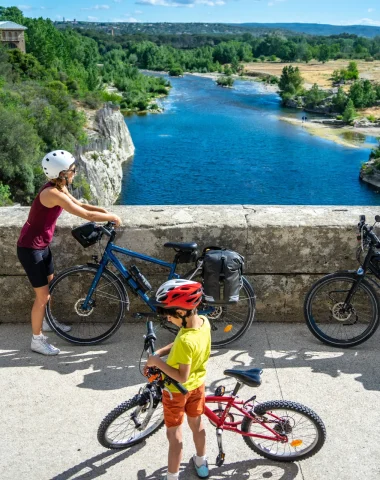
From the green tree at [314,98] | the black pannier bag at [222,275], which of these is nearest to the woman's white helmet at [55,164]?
the black pannier bag at [222,275]

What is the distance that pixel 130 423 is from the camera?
367 centimetres

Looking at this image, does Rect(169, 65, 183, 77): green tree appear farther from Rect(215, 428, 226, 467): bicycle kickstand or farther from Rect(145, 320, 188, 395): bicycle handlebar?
Rect(215, 428, 226, 467): bicycle kickstand

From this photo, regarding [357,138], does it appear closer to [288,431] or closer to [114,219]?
[114,219]

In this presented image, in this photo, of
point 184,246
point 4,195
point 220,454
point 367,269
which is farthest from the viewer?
point 4,195

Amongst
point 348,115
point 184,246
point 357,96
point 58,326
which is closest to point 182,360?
point 184,246

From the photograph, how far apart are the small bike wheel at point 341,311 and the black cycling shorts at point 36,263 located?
2.12 metres

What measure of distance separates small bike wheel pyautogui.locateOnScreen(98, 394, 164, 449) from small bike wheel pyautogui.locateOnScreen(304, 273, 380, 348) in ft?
5.95

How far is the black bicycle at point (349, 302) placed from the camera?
4883mm

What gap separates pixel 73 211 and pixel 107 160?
5992cm

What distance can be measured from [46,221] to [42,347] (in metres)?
1.04

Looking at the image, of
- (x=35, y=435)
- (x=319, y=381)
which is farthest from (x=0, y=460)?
(x=319, y=381)

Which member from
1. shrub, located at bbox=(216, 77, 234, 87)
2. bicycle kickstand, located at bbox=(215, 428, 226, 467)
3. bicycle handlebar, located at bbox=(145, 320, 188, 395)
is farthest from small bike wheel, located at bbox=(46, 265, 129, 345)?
shrub, located at bbox=(216, 77, 234, 87)

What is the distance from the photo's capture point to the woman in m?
4.34

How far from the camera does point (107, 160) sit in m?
63.2
